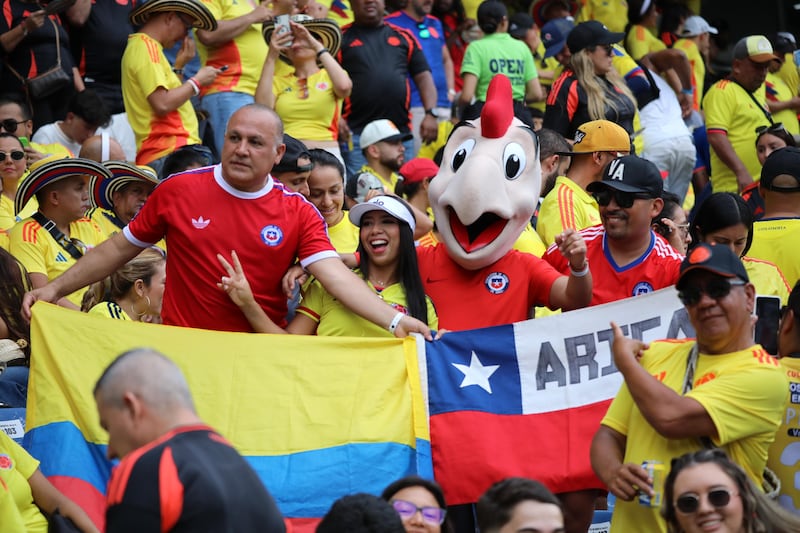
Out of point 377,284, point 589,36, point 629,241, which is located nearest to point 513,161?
point 629,241

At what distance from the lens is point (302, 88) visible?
1060 centimetres

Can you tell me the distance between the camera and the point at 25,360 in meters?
7.29

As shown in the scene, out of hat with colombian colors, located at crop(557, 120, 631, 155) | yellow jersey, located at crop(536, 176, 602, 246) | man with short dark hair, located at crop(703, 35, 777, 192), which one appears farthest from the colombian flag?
man with short dark hair, located at crop(703, 35, 777, 192)

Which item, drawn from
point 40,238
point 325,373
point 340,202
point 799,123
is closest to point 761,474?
point 325,373

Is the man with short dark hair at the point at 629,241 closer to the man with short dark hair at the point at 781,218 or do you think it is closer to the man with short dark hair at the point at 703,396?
the man with short dark hair at the point at 781,218

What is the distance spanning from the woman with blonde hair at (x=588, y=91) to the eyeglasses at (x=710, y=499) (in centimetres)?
518

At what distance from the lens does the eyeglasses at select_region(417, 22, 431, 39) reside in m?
13.2

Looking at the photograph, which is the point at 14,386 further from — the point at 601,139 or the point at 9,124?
the point at 601,139

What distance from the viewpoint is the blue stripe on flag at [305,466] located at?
19.5 ft

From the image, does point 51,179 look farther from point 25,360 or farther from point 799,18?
point 799,18

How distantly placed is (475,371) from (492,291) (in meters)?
0.46

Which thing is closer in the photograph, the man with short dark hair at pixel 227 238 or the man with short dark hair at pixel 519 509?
the man with short dark hair at pixel 519 509

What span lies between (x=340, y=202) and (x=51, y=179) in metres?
1.72

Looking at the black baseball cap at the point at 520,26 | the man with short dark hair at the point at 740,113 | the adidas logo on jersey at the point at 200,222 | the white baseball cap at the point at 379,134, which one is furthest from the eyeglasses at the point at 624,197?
the black baseball cap at the point at 520,26
